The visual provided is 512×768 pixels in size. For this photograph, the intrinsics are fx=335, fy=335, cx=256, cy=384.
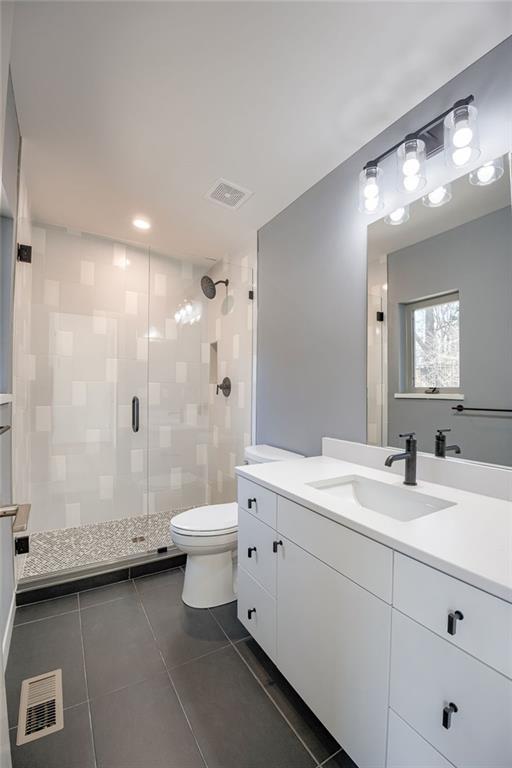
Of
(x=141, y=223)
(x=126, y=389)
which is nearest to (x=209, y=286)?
(x=141, y=223)

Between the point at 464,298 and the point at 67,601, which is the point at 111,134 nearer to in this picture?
the point at 464,298

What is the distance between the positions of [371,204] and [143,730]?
7.59 feet

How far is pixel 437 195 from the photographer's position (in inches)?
54.2

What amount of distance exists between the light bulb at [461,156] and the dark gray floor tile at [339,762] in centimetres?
209

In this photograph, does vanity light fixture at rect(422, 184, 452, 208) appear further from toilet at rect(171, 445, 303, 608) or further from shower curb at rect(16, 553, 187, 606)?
shower curb at rect(16, 553, 187, 606)

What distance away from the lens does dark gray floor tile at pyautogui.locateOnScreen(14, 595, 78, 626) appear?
5.78 ft

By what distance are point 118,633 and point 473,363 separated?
2016mm

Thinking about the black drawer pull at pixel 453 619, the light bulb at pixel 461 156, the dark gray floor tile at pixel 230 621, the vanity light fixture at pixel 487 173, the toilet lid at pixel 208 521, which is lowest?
the dark gray floor tile at pixel 230 621

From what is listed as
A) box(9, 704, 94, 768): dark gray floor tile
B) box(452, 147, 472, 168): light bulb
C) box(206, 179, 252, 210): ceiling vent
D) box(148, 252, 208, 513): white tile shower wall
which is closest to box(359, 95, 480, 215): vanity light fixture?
box(452, 147, 472, 168): light bulb

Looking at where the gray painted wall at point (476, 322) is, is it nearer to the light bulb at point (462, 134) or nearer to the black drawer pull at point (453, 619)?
the light bulb at point (462, 134)

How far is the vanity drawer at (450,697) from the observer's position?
647mm

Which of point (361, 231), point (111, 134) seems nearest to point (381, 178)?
point (361, 231)

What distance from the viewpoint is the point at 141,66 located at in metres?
1.30

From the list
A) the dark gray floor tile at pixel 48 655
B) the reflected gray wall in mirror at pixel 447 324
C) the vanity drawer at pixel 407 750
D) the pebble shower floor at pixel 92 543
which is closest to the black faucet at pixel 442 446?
the reflected gray wall in mirror at pixel 447 324
